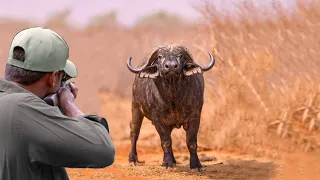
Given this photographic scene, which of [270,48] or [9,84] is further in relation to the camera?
[270,48]

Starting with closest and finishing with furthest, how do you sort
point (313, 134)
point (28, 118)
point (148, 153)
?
1. point (28, 118)
2. point (313, 134)
3. point (148, 153)

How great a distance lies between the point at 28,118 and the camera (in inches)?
91.7

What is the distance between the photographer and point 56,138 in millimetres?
2320

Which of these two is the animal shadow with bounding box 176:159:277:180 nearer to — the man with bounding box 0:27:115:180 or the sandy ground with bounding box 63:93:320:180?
the sandy ground with bounding box 63:93:320:180

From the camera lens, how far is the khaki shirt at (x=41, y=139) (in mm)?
2330

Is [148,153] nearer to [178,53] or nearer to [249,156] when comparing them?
[249,156]

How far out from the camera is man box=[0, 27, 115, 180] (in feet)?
7.66

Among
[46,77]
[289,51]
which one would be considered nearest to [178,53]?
[289,51]

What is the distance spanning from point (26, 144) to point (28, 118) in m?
0.11

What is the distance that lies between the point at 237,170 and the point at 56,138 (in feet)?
25.8

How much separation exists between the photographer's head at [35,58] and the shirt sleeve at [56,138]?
15cm

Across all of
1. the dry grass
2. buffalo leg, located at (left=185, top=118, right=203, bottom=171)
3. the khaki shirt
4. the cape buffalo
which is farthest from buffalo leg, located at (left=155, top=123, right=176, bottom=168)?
the khaki shirt

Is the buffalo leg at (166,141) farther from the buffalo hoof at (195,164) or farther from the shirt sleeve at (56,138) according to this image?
the shirt sleeve at (56,138)

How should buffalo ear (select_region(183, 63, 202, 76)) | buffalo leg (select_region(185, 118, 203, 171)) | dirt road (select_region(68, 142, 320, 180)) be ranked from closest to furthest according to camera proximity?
buffalo ear (select_region(183, 63, 202, 76)) → dirt road (select_region(68, 142, 320, 180)) → buffalo leg (select_region(185, 118, 203, 171))
